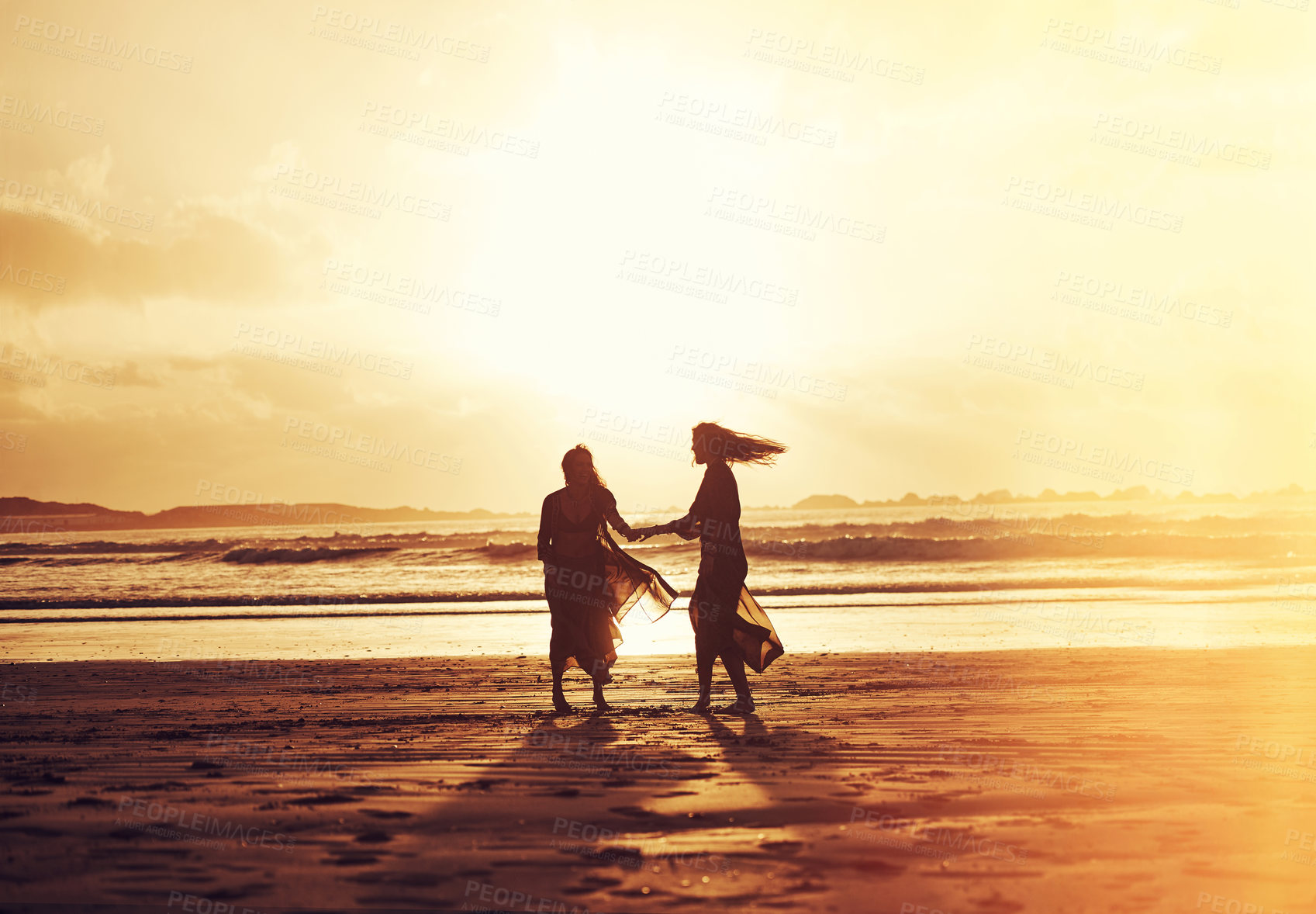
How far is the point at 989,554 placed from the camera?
31562 mm

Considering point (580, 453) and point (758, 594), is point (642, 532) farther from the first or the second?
point (758, 594)

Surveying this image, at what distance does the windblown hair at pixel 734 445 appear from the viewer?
8609 mm

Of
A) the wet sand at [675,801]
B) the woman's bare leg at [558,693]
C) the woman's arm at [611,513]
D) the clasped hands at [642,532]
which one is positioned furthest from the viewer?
the clasped hands at [642,532]

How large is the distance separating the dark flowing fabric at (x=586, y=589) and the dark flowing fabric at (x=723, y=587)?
28.9 inches

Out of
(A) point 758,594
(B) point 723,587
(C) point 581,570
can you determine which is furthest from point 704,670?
(A) point 758,594

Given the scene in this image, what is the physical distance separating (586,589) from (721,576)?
1.24m

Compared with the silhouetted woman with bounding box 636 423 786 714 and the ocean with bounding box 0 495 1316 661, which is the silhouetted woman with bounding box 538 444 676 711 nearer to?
the silhouetted woman with bounding box 636 423 786 714

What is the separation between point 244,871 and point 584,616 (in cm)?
473

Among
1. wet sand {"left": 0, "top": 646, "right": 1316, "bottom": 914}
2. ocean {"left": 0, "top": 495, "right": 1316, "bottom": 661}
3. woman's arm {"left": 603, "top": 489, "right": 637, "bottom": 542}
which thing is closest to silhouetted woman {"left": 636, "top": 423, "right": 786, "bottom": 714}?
woman's arm {"left": 603, "top": 489, "right": 637, "bottom": 542}

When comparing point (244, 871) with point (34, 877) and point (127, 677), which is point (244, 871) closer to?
point (34, 877)

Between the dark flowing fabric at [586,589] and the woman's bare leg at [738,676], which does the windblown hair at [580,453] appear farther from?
the woman's bare leg at [738,676]

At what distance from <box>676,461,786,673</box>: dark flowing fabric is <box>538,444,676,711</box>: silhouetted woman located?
746 mm

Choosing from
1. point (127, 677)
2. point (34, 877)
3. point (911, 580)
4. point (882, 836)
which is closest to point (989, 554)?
point (911, 580)

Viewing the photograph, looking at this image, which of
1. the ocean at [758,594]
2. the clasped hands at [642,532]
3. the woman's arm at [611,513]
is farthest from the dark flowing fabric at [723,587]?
the ocean at [758,594]
